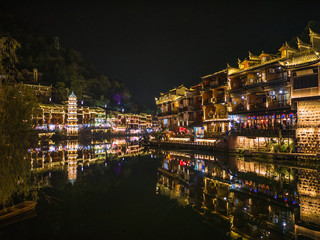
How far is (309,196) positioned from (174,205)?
735 cm

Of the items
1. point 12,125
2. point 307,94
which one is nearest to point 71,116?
point 307,94

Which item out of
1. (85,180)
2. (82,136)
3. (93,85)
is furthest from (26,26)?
(85,180)

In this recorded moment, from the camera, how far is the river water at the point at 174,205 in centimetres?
882

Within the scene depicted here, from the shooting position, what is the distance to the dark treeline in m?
86.8

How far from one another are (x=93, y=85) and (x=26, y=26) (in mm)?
36554

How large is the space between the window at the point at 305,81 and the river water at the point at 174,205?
28.2 feet

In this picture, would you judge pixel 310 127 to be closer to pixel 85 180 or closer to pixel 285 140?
pixel 285 140

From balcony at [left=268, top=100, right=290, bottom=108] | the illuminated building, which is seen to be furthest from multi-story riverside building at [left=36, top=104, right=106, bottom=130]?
balcony at [left=268, top=100, right=290, bottom=108]

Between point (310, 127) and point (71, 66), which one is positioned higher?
point (71, 66)

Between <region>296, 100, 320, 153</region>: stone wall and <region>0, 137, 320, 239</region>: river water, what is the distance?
4.12 meters

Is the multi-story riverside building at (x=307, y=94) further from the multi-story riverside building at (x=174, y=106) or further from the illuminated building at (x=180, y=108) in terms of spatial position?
the multi-story riverside building at (x=174, y=106)

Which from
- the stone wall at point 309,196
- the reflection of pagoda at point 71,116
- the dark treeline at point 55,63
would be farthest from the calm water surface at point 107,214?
the dark treeline at point 55,63

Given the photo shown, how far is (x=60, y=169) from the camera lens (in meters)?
22.1

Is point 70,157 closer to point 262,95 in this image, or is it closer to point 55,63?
point 262,95
